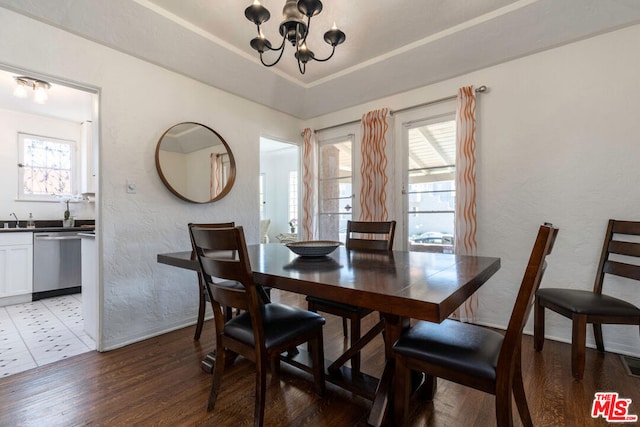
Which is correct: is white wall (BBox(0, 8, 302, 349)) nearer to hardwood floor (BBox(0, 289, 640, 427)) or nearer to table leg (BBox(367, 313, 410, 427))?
hardwood floor (BBox(0, 289, 640, 427))

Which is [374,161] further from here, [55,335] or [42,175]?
[42,175]

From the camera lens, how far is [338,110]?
3744mm

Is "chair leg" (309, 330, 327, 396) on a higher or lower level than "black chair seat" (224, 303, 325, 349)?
lower

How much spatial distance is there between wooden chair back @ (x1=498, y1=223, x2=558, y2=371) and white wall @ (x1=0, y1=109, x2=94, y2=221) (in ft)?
18.3

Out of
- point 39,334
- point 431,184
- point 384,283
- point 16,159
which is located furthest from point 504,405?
point 16,159

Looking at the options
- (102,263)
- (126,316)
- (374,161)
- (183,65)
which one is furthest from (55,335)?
(374,161)

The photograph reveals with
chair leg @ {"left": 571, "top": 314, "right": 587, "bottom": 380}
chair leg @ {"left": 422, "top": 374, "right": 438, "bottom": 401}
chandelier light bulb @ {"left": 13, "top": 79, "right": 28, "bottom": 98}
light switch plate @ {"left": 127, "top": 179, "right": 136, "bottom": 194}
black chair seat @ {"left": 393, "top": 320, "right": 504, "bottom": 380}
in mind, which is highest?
chandelier light bulb @ {"left": 13, "top": 79, "right": 28, "bottom": 98}

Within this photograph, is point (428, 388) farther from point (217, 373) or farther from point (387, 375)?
point (217, 373)

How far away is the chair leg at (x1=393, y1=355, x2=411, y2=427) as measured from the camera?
1205mm

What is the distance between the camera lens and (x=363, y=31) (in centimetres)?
254

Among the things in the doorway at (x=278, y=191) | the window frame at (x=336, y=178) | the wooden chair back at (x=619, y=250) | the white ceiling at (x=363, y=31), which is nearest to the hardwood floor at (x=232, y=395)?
the wooden chair back at (x=619, y=250)

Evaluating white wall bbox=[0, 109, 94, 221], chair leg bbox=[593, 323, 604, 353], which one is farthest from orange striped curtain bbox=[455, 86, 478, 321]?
white wall bbox=[0, 109, 94, 221]

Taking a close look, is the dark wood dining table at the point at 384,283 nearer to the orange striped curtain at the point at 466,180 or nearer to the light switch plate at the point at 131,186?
the light switch plate at the point at 131,186

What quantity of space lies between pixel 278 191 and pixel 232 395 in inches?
223
